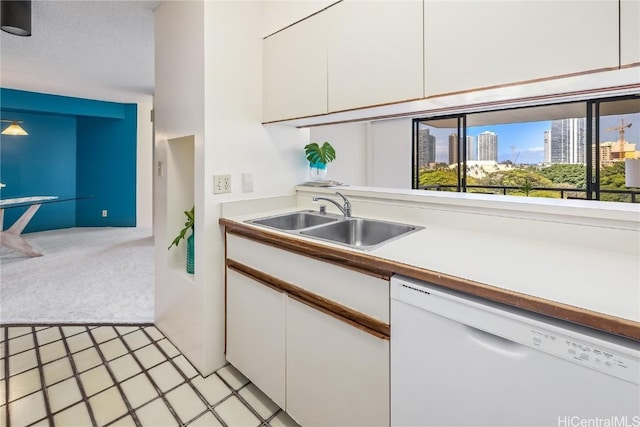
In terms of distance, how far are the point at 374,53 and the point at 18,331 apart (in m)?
→ 2.91

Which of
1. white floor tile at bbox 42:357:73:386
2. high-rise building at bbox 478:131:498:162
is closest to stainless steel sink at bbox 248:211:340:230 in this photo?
white floor tile at bbox 42:357:73:386

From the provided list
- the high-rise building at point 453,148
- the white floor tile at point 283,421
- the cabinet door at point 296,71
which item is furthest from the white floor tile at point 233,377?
the high-rise building at point 453,148

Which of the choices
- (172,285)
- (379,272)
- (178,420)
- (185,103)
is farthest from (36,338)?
(379,272)

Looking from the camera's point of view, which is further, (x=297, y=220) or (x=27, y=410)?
(x=297, y=220)

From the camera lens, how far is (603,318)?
66cm

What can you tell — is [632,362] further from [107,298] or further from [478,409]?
[107,298]

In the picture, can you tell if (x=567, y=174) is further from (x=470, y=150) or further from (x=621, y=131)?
(x=470, y=150)

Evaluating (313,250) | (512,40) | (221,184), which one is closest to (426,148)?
(221,184)

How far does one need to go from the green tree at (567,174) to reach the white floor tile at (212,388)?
506 centimetres

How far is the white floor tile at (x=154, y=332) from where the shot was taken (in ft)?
7.21

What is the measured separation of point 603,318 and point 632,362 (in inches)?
3.5

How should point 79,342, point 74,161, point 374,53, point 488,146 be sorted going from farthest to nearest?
point 74,161 → point 488,146 → point 79,342 → point 374,53

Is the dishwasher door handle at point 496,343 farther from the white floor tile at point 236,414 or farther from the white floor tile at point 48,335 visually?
the white floor tile at point 48,335

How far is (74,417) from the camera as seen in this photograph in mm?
1486
